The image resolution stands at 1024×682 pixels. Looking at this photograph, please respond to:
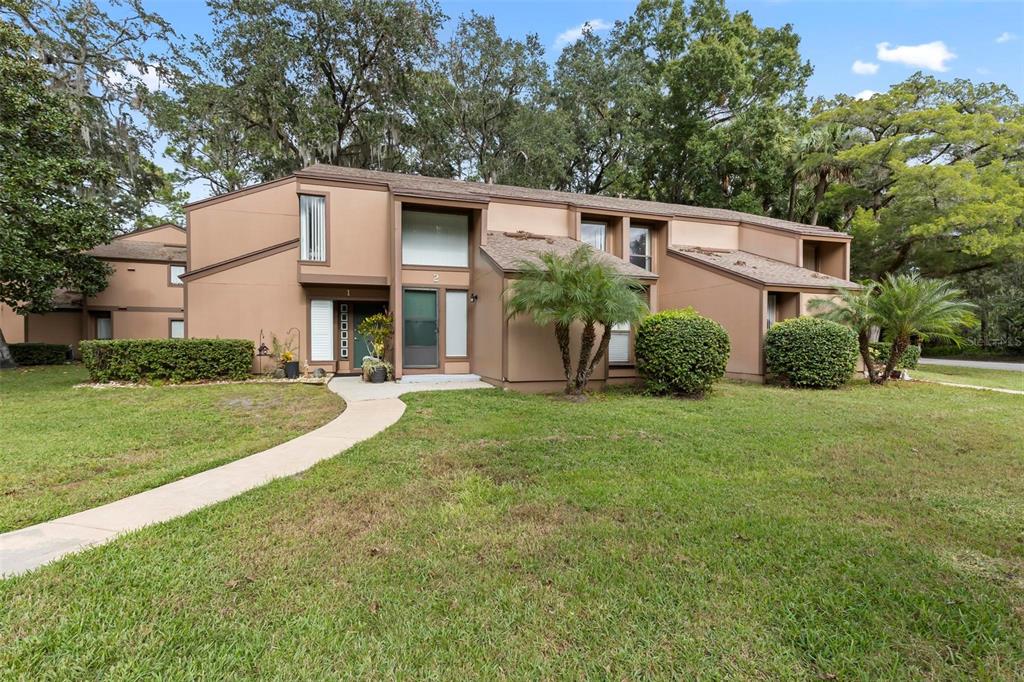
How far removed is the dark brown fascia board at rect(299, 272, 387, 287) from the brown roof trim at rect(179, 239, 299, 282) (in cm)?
95

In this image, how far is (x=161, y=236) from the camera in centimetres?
2236

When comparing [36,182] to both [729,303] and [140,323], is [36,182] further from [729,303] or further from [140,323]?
[729,303]

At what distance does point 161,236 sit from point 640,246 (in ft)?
76.6

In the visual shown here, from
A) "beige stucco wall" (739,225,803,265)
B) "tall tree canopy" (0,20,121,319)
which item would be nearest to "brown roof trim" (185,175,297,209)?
"tall tree canopy" (0,20,121,319)

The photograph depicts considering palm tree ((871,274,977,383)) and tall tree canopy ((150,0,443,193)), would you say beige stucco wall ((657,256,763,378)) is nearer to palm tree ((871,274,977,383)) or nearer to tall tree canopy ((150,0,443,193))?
palm tree ((871,274,977,383))

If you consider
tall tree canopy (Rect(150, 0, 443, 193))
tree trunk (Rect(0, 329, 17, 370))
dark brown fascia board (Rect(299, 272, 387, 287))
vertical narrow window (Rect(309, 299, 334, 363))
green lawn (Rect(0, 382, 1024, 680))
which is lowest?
green lawn (Rect(0, 382, 1024, 680))

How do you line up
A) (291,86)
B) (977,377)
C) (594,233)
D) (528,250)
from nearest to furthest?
(528,250) < (977,377) < (594,233) < (291,86)

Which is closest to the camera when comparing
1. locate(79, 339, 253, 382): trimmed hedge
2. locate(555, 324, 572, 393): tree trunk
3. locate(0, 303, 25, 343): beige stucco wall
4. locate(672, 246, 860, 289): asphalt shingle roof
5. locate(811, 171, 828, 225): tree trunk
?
locate(555, 324, 572, 393): tree trunk

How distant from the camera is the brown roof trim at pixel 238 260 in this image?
11.4 m

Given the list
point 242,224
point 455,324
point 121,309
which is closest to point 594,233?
point 455,324

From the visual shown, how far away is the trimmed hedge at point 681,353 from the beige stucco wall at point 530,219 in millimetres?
5423

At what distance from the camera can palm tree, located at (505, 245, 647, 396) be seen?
8.44 meters

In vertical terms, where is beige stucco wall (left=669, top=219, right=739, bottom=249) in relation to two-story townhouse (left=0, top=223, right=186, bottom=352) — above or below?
above

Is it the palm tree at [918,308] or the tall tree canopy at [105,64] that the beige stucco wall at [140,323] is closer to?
the tall tree canopy at [105,64]
